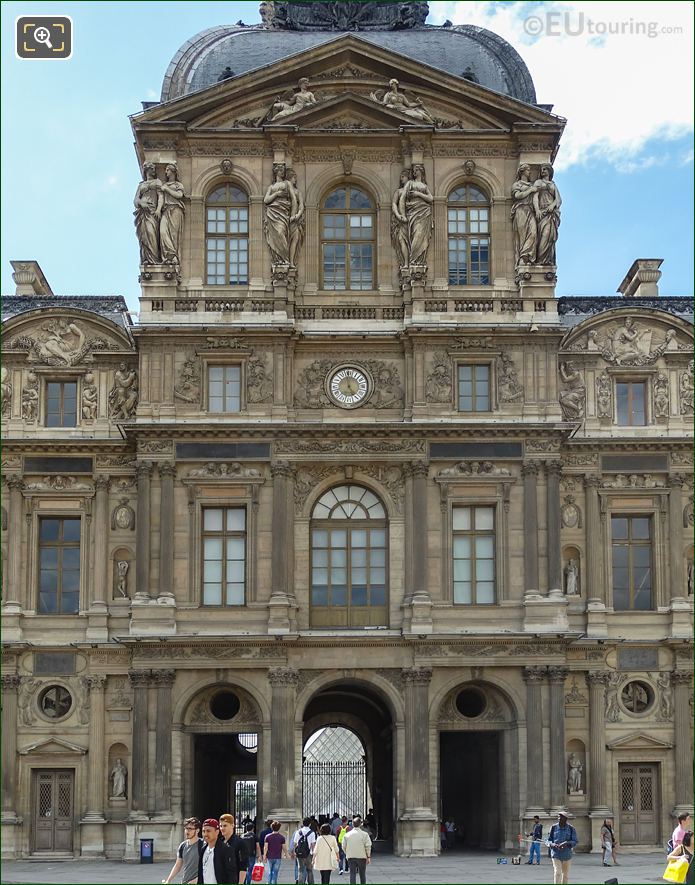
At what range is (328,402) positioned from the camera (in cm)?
4797

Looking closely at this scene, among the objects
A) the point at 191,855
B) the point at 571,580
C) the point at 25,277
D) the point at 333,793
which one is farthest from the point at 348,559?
the point at 333,793

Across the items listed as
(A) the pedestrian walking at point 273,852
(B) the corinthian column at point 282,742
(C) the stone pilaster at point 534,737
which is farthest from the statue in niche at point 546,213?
(A) the pedestrian walking at point 273,852

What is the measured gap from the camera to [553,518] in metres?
47.5

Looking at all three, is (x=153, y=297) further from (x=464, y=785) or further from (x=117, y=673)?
(x=464, y=785)

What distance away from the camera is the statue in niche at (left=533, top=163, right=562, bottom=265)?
49.0 meters

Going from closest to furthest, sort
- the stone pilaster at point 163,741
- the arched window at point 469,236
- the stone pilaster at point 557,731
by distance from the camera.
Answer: the stone pilaster at point 163,741 < the stone pilaster at point 557,731 < the arched window at point 469,236

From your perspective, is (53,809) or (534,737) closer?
(534,737)

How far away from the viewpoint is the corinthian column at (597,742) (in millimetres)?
47250

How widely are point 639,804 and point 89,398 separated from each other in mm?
19829

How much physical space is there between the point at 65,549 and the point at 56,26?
24.2 m

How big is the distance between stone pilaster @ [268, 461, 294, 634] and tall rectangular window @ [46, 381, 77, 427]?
6.55m

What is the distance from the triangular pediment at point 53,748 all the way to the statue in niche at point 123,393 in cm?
946

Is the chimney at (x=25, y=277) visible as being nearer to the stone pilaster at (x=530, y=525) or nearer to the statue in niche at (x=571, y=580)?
the stone pilaster at (x=530, y=525)

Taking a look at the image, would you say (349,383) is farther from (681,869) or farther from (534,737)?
(681,869)
